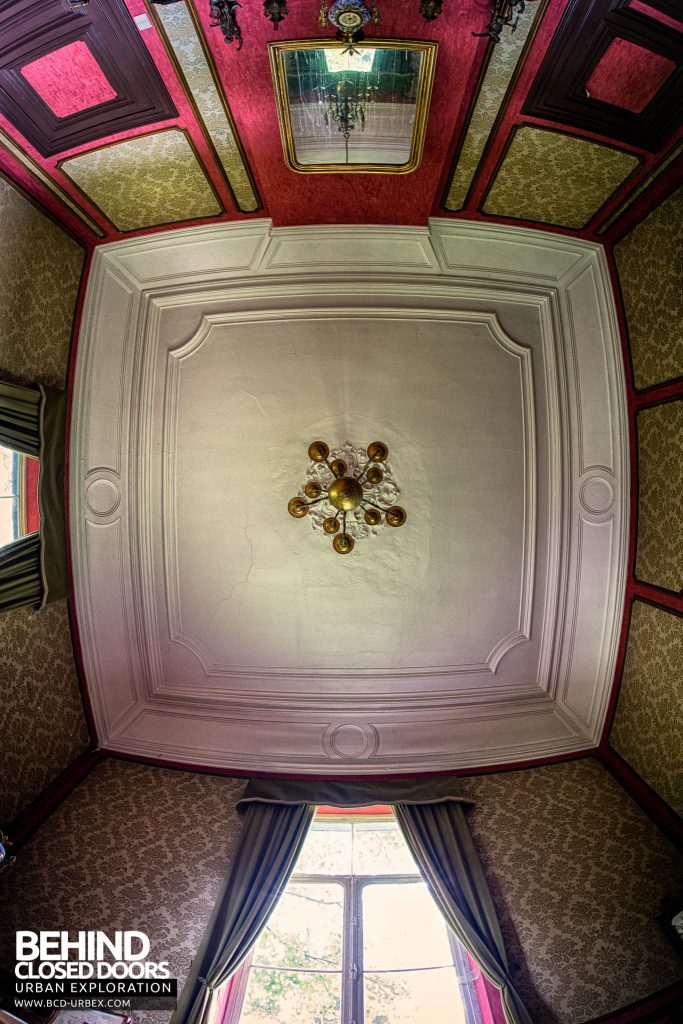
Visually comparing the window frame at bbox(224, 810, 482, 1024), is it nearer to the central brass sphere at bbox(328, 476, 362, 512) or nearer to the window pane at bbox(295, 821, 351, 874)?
the window pane at bbox(295, 821, 351, 874)

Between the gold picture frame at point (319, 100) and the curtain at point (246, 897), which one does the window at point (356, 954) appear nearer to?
the curtain at point (246, 897)

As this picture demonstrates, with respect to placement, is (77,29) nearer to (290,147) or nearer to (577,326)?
(290,147)

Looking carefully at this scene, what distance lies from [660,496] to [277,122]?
11.5ft

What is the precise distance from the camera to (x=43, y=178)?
3803 mm

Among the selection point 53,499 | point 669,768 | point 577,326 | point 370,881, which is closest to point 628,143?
point 577,326

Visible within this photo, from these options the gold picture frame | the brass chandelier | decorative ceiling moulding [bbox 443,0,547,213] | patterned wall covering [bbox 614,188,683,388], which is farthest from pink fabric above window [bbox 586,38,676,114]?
the brass chandelier

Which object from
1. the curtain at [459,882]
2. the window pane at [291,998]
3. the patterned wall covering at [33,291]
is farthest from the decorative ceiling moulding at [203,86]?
the window pane at [291,998]

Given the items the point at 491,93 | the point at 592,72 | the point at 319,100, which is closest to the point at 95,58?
the point at 319,100

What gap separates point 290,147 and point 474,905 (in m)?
4.82

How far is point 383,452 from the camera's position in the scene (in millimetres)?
4840

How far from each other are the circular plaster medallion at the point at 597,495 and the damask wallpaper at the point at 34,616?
4091 millimetres

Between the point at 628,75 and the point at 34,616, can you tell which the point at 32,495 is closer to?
the point at 34,616

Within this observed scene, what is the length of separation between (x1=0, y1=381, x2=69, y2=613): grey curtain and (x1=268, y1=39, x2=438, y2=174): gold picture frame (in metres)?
Result: 2.31

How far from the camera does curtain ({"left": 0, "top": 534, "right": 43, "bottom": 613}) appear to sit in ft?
13.8
